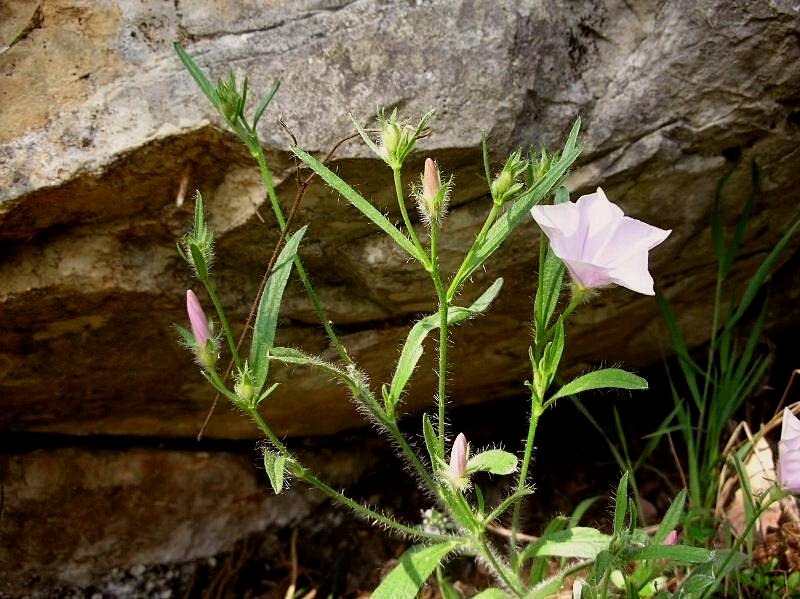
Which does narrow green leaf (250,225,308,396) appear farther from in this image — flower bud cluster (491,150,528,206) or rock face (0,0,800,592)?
flower bud cluster (491,150,528,206)

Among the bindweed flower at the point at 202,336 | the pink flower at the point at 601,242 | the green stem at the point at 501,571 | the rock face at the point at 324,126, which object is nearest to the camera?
the pink flower at the point at 601,242

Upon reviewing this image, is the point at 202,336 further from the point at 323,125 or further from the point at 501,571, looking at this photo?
the point at 501,571

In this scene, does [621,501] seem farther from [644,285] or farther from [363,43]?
[363,43]

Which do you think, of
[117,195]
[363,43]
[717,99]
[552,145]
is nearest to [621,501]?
[552,145]

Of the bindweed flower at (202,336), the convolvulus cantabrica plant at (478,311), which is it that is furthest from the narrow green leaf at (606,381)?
the bindweed flower at (202,336)

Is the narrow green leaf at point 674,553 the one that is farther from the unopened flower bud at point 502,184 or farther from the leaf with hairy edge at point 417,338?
the unopened flower bud at point 502,184

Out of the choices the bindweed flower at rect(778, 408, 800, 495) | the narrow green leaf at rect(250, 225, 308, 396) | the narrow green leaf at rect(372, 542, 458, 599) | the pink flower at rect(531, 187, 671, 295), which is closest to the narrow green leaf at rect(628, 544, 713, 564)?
the bindweed flower at rect(778, 408, 800, 495)

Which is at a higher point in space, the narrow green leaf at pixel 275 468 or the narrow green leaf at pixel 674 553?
the narrow green leaf at pixel 275 468
